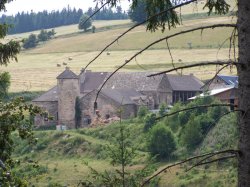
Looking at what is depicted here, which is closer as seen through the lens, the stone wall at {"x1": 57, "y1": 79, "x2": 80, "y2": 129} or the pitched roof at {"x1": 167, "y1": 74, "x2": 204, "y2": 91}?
the stone wall at {"x1": 57, "y1": 79, "x2": 80, "y2": 129}

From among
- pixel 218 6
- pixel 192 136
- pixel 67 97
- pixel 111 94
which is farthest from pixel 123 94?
pixel 218 6

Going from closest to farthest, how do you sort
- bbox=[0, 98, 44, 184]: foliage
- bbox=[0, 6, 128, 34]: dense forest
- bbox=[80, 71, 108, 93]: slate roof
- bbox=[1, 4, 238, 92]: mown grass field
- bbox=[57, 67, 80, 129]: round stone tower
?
bbox=[0, 98, 44, 184]: foliage → bbox=[57, 67, 80, 129]: round stone tower → bbox=[80, 71, 108, 93]: slate roof → bbox=[1, 4, 238, 92]: mown grass field → bbox=[0, 6, 128, 34]: dense forest

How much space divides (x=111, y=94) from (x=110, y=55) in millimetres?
36764

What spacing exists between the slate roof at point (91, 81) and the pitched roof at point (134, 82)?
1121 mm

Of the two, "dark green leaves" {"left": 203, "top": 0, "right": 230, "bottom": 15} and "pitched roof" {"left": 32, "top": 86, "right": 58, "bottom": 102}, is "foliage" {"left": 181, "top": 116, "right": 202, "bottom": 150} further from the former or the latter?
"dark green leaves" {"left": 203, "top": 0, "right": 230, "bottom": 15}

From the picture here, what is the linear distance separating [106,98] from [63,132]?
9.71 metres

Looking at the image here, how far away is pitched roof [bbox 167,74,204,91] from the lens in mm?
74125

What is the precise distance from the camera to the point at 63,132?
60.8m

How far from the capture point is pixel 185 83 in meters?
75.5

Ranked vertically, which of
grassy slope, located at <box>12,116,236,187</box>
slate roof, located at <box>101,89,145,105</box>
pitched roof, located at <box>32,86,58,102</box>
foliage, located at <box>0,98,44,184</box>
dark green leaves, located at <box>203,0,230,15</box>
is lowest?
grassy slope, located at <box>12,116,236,187</box>

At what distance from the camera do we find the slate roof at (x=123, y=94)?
69438mm

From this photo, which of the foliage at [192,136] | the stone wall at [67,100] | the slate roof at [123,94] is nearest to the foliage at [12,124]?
the foliage at [192,136]

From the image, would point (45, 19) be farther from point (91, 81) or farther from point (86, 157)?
point (86, 157)

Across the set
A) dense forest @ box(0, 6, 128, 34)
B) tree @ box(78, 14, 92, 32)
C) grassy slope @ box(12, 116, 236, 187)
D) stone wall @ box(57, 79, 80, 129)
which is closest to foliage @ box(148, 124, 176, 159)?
grassy slope @ box(12, 116, 236, 187)
